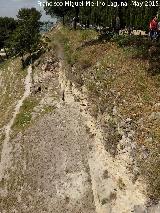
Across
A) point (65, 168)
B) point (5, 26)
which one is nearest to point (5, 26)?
point (5, 26)

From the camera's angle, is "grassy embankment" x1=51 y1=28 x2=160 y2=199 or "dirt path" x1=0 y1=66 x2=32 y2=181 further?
"dirt path" x1=0 y1=66 x2=32 y2=181

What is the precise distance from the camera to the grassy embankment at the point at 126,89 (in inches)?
1153

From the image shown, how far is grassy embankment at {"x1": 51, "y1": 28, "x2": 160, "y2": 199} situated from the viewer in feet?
96.1

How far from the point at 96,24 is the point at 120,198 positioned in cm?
6982

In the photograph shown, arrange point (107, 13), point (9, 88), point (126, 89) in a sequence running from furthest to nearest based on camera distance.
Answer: point (107, 13), point (9, 88), point (126, 89)

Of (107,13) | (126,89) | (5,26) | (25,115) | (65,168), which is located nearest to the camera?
(126,89)

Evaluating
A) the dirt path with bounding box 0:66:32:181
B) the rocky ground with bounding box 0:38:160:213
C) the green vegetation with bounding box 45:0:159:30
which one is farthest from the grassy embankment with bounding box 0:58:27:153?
the green vegetation with bounding box 45:0:159:30

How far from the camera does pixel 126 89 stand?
36062 mm

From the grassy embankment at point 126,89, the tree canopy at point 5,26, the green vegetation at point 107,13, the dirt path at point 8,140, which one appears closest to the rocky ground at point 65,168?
the dirt path at point 8,140

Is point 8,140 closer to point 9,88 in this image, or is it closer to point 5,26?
point 9,88

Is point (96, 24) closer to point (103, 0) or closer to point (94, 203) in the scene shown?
point (103, 0)

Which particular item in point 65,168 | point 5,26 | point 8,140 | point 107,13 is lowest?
point 8,140

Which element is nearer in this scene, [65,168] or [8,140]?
[65,168]

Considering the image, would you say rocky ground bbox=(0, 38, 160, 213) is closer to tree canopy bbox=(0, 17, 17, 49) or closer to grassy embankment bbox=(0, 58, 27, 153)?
grassy embankment bbox=(0, 58, 27, 153)
